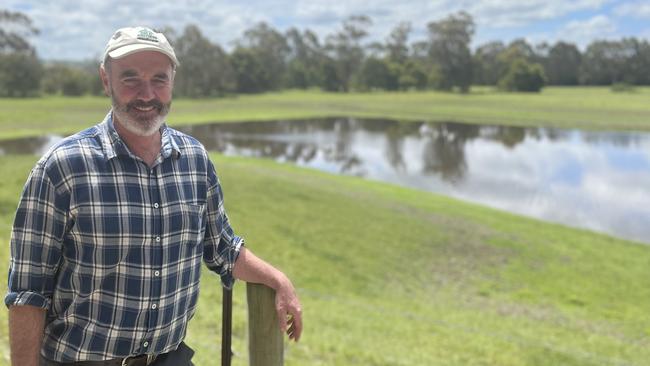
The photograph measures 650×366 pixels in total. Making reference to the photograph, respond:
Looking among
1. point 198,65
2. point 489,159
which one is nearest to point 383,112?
point 489,159

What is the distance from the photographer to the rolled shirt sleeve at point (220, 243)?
262cm

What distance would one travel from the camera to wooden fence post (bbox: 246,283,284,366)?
8.27 ft

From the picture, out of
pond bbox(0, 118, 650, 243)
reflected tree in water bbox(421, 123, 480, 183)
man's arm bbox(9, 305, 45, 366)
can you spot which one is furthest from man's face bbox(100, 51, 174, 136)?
reflected tree in water bbox(421, 123, 480, 183)

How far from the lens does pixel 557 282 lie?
12.0 meters

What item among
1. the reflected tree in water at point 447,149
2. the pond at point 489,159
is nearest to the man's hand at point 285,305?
the pond at point 489,159

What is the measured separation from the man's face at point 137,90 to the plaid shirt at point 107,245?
84mm

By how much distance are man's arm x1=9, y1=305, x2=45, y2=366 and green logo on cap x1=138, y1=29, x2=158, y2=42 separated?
42.2 inches

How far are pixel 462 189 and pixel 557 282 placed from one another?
11.5m

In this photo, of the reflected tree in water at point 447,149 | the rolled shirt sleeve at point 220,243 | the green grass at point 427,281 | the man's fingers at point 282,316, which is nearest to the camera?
the man's fingers at point 282,316

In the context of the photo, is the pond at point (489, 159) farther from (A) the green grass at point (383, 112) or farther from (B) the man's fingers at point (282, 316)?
(B) the man's fingers at point (282, 316)

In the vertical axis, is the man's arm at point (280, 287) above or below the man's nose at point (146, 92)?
below

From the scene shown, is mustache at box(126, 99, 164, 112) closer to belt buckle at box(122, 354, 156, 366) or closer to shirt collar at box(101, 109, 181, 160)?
shirt collar at box(101, 109, 181, 160)

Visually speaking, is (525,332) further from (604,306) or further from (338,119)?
(338,119)

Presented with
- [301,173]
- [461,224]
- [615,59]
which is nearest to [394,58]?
[615,59]
